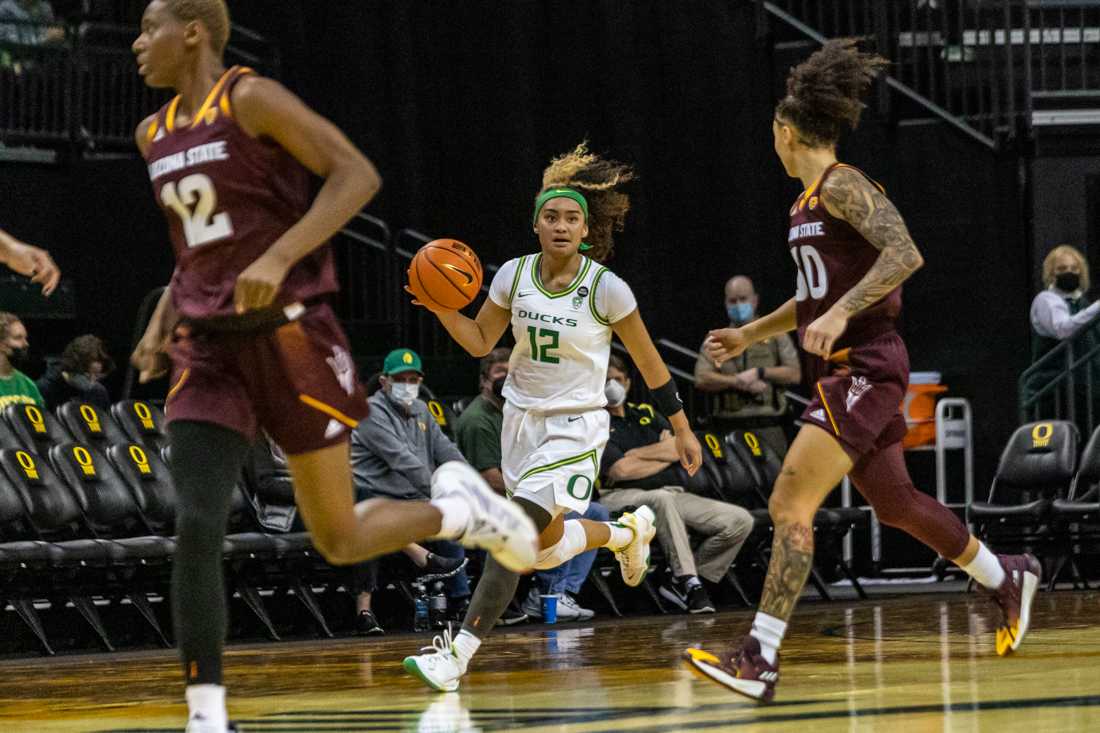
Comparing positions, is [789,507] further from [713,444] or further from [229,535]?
[713,444]

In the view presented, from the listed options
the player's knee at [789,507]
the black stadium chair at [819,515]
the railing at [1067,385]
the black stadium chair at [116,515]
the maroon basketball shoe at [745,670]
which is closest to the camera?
the maroon basketball shoe at [745,670]

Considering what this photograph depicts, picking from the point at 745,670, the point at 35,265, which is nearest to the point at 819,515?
the point at 745,670

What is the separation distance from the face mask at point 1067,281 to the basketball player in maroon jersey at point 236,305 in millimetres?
9217

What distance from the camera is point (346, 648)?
876 centimetres

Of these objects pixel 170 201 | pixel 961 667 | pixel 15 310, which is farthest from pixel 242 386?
pixel 15 310

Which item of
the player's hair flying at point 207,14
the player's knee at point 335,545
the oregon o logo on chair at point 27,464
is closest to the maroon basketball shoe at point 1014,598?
the player's knee at point 335,545

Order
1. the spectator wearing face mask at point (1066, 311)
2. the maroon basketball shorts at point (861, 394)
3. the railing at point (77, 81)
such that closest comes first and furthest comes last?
1. the maroon basketball shorts at point (861, 394)
2. the spectator wearing face mask at point (1066, 311)
3. the railing at point (77, 81)

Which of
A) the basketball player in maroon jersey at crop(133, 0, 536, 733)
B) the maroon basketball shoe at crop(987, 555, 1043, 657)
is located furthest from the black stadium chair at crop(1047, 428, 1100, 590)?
the basketball player in maroon jersey at crop(133, 0, 536, 733)

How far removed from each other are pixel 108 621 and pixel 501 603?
4.43m

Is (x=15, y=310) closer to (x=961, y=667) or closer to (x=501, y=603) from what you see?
(x=501, y=603)

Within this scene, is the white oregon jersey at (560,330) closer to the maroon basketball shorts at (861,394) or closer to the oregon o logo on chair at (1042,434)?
the maroon basketball shorts at (861,394)

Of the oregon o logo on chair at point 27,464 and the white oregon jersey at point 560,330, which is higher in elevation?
the white oregon jersey at point 560,330

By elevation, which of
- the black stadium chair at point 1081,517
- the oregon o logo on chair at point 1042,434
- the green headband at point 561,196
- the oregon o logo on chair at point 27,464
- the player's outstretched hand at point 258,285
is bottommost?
the black stadium chair at point 1081,517

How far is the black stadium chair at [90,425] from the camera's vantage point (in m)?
10.2
